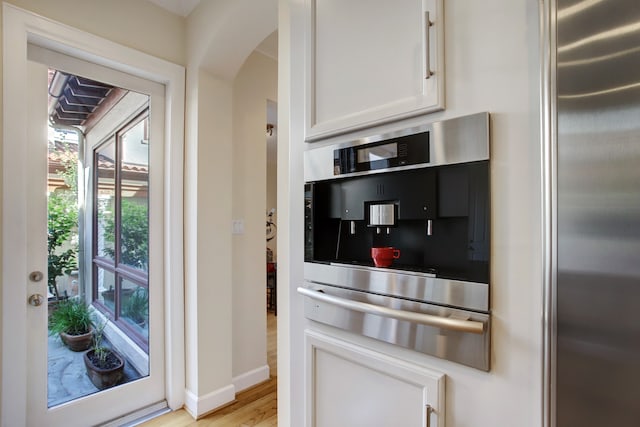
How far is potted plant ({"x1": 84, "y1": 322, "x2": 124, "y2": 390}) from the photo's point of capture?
6.05 feet

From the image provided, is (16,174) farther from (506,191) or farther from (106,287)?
(506,191)

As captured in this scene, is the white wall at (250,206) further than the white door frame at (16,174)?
Yes

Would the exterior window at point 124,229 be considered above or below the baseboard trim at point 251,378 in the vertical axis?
above

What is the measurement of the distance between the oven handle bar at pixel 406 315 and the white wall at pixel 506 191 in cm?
7

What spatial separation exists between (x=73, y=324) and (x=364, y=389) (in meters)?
1.75

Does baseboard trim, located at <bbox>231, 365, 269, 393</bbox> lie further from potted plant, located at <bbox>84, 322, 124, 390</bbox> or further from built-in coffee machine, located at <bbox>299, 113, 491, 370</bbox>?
built-in coffee machine, located at <bbox>299, 113, 491, 370</bbox>

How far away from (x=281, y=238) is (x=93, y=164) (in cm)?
137

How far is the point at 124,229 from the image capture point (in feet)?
6.60

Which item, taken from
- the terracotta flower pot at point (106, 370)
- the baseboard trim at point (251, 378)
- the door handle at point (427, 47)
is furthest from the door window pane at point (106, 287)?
the door handle at point (427, 47)

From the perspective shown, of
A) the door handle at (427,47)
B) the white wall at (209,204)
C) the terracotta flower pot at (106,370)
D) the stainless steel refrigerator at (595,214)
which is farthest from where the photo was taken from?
the white wall at (209,204)

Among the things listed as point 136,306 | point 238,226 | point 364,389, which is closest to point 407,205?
point 364,389

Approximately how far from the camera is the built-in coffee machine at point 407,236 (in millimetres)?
780

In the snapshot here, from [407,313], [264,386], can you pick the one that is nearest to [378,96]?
[407,313]

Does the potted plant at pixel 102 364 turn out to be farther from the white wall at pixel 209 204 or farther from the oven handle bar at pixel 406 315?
the oven handle bar at pixel 406 315
